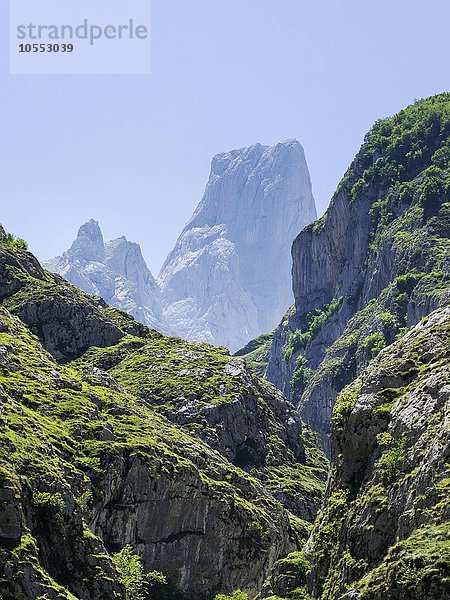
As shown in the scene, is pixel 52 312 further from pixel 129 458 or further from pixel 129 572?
pixel 129 572

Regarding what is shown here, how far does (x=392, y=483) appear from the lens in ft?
177

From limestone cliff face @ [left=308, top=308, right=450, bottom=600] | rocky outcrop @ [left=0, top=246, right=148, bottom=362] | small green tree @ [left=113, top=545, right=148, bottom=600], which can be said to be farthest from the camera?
rocky outcrop @ [left=0, top=246, right=148, bottom=362]

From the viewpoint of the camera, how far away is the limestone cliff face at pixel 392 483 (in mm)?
43812

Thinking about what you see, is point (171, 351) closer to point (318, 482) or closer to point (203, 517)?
point (318, 482)

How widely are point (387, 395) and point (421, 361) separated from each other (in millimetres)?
4299

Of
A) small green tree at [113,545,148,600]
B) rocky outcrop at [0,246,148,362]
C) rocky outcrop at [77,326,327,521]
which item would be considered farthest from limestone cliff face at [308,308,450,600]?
rocky outcrop at [0,246,148,362]

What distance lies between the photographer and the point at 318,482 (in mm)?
136000

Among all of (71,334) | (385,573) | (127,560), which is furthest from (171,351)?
(385,573)

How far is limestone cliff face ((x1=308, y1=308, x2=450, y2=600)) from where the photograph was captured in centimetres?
4381

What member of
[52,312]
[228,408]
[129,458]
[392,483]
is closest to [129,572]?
[129,458]

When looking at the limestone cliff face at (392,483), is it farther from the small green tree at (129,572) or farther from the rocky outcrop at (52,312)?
the rocky outcrop at (52,312)

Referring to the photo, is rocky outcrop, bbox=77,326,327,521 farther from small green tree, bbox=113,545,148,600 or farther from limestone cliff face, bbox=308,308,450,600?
limestone cliff face, bbox=308,308,450,600

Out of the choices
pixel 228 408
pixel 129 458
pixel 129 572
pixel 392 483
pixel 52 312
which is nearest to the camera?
pixel 392 483

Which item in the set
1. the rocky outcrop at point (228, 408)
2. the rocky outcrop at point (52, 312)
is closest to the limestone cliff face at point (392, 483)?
the rocky outcrop at point (228, 408)
